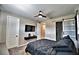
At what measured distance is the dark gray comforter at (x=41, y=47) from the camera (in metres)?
1.60

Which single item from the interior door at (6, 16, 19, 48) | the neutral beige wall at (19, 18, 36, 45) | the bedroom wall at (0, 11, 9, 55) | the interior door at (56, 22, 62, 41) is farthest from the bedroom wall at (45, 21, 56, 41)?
the bedroom wall at (0, 11, 9, 55)

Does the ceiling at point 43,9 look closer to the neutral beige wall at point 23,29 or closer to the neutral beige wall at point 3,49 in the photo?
the neutral beige wall at point 23,29

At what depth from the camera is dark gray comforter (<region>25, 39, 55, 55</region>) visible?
1.60m

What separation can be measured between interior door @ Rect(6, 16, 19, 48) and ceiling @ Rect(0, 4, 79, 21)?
15cm

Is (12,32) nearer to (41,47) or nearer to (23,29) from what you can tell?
(23,29)

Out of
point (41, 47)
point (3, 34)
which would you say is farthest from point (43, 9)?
point (3, 34)

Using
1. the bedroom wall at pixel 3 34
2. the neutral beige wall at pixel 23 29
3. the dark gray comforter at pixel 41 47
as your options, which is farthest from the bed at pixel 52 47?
the bedroom wall at pixel 3 34

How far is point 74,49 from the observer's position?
5.20 ft

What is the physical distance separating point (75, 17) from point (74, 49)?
1.86 feet

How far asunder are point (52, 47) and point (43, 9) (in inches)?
27.4

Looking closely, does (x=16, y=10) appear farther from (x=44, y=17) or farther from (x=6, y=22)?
(x=44, y=17)

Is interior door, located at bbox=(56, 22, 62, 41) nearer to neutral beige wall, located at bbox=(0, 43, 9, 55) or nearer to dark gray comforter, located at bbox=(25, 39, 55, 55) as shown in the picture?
dark gray comforter, located at bbox=(25, 39, 55, 55)
